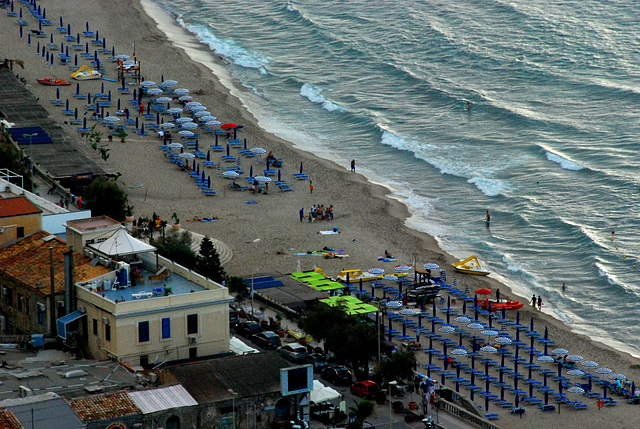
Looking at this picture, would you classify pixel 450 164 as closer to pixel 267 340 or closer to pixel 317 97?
pixel 317 97

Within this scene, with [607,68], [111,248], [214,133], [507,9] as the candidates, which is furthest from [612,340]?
[507,9]

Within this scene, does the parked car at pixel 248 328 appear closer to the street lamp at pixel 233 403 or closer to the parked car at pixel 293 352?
the parked car at pixel 293 352

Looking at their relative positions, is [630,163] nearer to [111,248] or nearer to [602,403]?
[602,403]

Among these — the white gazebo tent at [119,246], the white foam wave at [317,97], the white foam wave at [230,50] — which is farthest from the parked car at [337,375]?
the white foam wave at [230,50]

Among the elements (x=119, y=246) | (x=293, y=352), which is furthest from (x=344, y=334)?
(x=119, y=246)

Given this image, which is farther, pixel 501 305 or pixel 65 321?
pixel 501 305

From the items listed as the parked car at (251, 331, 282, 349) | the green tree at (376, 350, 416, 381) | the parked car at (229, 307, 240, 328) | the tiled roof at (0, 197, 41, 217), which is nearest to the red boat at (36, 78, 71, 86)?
the tiled roof at (0, 197, 41, 217)

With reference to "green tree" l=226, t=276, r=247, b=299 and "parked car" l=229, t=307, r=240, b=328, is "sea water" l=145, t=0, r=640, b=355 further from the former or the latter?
"parked car" l=229, t=307, r=240, b=328
